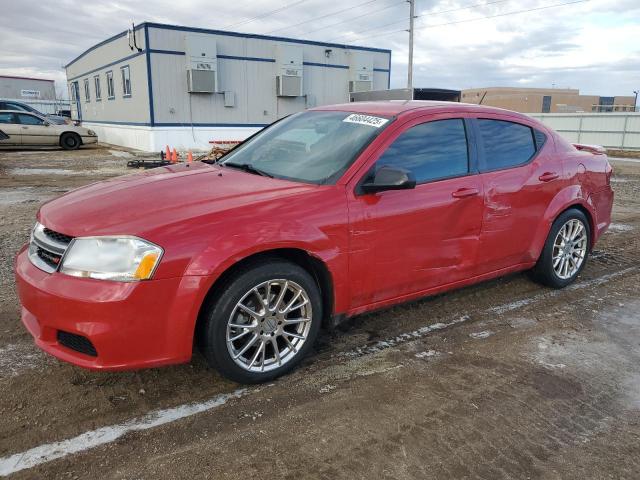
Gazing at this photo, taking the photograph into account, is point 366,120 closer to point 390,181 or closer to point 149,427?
point 390,181

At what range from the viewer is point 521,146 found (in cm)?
431

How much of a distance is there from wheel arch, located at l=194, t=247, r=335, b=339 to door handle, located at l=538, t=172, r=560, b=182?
2285 mm

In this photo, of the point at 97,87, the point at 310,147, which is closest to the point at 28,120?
the point at 97,87

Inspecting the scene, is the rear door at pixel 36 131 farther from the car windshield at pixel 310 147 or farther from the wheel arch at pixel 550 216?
the wheel arch at pixel 550 216

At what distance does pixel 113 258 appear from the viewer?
2600 mm

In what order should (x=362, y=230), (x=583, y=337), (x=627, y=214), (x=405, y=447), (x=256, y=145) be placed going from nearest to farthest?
1. (x=405, y=447)
2. (x=362, y=230)
3. (x=583, y=337)
4. (x=256, y=145)
5. (x=627, y=214)

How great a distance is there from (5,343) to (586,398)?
3.87 metres

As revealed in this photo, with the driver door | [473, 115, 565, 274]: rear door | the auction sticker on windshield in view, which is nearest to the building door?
the auction sticker on windshield

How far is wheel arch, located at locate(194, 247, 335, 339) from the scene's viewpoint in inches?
111

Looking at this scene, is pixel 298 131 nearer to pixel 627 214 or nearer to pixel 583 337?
pixel 583 337

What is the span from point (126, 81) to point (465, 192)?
21.5 metres

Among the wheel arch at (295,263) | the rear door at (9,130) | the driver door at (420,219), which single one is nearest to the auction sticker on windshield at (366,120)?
the driver door at (420,219)

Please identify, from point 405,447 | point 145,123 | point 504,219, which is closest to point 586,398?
point 405,447

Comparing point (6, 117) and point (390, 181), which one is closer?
point (390, 181)
